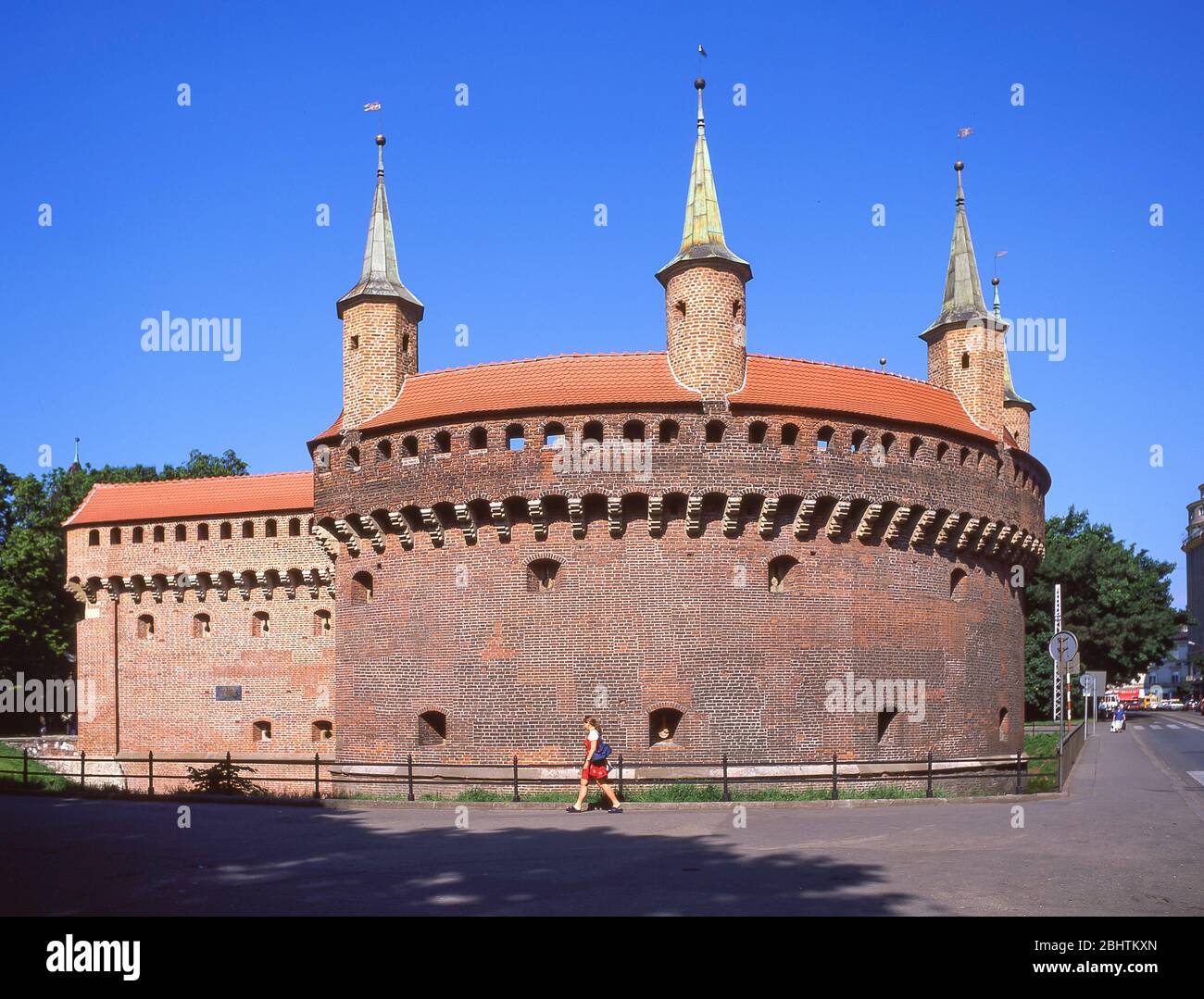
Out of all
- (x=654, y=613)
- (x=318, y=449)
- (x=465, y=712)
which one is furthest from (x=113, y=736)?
(x=654, y=613)

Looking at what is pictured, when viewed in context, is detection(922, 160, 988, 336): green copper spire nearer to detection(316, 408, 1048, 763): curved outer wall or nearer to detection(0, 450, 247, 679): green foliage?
detection(316, 408, 1048, 763): curved outer wall

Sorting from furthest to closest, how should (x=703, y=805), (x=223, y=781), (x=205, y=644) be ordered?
1. (x=205, y=644)
2. (x=223, y=781)
3. (x=703, y=805)

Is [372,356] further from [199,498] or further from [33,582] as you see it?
[33,582]

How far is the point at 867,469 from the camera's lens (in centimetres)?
2459

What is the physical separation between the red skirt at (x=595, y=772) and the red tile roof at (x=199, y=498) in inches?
718

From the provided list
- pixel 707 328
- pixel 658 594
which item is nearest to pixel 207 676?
pixel 658 594

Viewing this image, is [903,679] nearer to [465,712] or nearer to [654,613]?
[654,613]

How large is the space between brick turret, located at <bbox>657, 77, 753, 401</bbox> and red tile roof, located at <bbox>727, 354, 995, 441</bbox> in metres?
0.56

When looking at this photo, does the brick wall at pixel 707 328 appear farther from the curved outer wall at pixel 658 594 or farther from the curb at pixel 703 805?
the curb at pixel 703 805

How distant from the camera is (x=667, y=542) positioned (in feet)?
78.2

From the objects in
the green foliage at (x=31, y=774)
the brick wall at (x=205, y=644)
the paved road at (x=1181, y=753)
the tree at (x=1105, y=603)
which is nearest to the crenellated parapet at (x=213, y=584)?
the brick wall at (x=205, y=644)

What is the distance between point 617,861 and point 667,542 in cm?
1141

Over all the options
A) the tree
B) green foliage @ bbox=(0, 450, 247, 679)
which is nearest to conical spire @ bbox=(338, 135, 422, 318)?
green foliage @ bbox=(0, 450, 247, 679)
